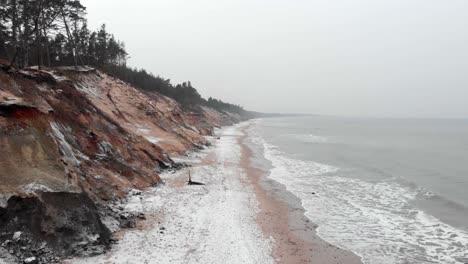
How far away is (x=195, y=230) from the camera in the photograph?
14516 mm

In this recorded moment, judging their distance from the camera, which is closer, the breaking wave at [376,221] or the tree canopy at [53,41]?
the breaking wave at [376,221]

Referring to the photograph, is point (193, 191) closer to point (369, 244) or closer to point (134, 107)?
point (369, 244)

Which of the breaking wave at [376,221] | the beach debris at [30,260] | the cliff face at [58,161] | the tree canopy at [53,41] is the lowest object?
the breaking wave at [376,221]

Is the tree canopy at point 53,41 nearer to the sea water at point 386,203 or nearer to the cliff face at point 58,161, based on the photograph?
the cliff face at point 58,161

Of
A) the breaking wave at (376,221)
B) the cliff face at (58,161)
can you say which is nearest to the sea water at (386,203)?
the breaking wave at (376,221)

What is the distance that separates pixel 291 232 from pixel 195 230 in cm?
418

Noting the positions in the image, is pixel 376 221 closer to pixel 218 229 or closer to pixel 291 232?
pixel 291 232

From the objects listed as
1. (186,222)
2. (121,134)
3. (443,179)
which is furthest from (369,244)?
(443,179)

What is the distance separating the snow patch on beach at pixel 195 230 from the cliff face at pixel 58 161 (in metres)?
1.11

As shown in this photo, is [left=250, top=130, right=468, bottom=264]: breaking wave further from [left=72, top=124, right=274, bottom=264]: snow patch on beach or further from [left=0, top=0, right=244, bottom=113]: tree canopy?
[left=0, top=0, right=244, bottom=113]: tree canopy

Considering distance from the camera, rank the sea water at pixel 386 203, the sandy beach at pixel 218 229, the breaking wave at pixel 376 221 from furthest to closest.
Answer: the sea water at pixel 386 203
the breaking wave at pixel 376 221
the sandy beach at pixel 218 229

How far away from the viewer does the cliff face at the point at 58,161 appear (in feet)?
36.3

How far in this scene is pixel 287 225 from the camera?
1675 cm

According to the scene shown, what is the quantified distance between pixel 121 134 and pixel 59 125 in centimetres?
809
